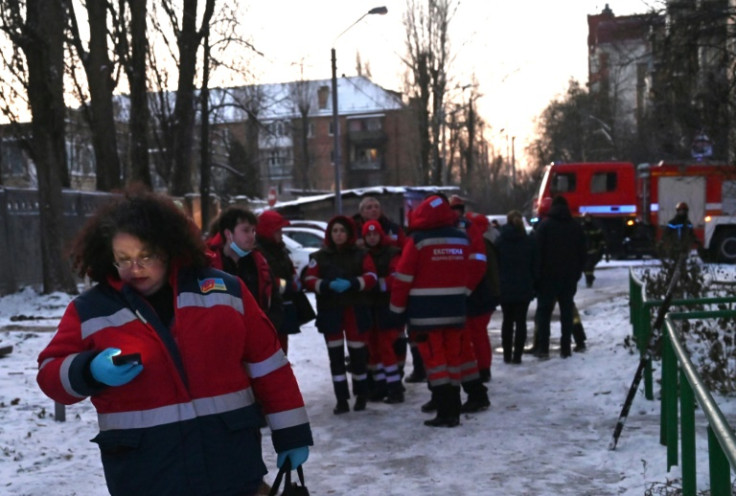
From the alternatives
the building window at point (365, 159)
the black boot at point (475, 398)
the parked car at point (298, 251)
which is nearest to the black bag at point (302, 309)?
the black boot at point (475, 398)

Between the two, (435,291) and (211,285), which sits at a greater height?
(211,285)

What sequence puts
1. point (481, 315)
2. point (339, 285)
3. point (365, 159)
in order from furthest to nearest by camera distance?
point (365, 159), point (481, 315), point (339, 285)

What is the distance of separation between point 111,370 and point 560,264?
929cm

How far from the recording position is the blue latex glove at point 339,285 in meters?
9.10

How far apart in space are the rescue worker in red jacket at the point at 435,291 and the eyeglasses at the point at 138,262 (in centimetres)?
494

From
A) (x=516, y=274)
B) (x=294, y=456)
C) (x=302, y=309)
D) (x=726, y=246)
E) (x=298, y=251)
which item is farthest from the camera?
(x=726, y=246)

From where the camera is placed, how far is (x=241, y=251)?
714 cm

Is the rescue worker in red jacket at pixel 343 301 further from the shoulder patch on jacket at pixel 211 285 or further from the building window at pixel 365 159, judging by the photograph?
the building window at pixel 365 159

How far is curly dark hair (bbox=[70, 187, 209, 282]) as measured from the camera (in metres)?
3.56

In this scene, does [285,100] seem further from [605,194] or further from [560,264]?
[560,264]

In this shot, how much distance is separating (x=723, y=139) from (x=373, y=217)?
6508 millimetres

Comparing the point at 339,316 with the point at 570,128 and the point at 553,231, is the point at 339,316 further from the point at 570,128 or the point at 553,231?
the point at 570,128

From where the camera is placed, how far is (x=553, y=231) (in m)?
12.0

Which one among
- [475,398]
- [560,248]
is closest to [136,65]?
[560,248]
